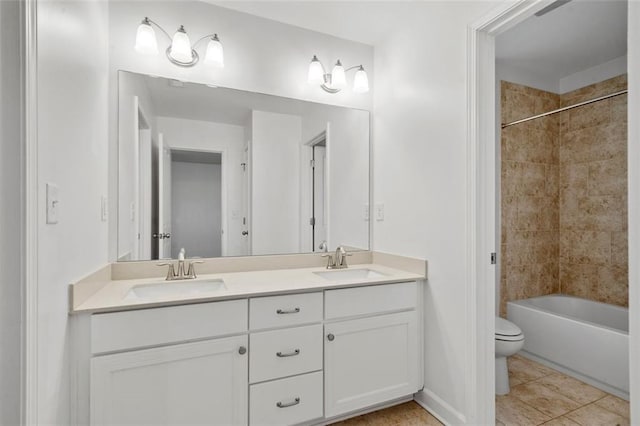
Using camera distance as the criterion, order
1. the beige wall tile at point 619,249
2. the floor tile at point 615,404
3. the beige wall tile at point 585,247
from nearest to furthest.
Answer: the floor tile at point 615,404
the beige wall tile at point 619,249
the beige wall tile at point 585,247

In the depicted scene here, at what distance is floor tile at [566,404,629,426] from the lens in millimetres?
1740

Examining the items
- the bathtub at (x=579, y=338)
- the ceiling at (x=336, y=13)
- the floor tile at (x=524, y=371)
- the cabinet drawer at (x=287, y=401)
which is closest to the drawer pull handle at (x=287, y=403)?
the cabinet drawer at (x=287, y=401)

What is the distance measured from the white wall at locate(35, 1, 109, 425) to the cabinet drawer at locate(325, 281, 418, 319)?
41.9 inches

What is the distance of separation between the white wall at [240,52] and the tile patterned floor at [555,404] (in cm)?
214

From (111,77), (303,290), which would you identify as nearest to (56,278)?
(303,290)

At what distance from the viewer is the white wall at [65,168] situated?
96 cm

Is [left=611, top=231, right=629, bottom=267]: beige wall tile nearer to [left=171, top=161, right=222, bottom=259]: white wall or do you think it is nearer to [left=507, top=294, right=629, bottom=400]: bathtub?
[left=507, top=294, right=629, bottom=400]: bathtub

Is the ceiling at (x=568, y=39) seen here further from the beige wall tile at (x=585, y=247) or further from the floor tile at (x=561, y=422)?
the floor tile at (x=561, y=422)

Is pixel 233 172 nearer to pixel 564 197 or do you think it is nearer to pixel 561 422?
pixel 561 422

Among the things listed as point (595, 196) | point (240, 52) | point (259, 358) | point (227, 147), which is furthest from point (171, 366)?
point (595, 196)

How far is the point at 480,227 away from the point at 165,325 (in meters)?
1.49

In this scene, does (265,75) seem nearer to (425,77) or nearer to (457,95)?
(425,77)

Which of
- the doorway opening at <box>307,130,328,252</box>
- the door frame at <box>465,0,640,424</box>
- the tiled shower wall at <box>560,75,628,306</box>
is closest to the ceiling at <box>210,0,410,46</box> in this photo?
the door frame at <box>465,0,640,424</box>

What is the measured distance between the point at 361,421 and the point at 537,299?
6.91ft
